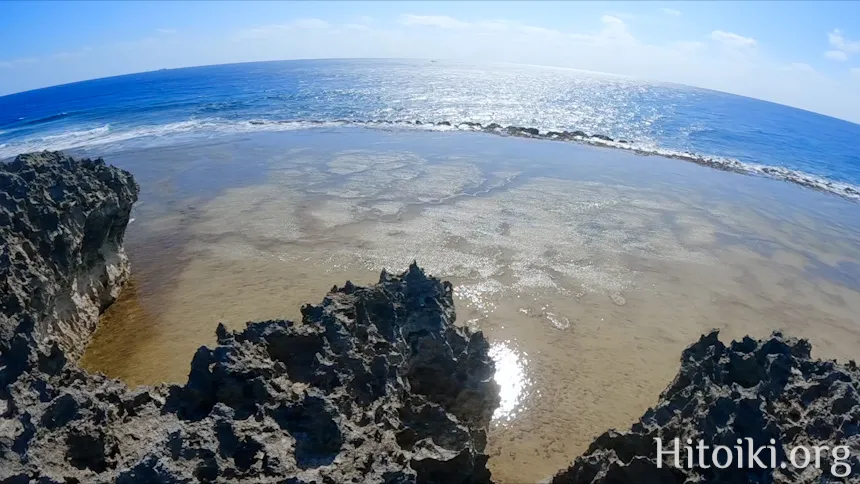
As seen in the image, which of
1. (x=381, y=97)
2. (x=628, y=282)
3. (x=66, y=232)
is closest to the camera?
(x=66, y=232)

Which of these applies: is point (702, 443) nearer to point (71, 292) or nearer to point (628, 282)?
point (628, 282)

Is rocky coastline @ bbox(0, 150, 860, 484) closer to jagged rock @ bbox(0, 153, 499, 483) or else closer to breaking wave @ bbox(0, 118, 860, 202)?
jagged rock @ bbox(0, 153, 499, 483)

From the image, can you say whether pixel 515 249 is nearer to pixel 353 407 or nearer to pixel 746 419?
pixel 746 419

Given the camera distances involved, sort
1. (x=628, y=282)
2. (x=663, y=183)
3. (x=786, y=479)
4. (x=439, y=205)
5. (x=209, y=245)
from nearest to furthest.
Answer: (x=786, y=479) → (x=628, y=282) → (x=209, y=245) → (x=439, y=205) → (x=663, y=183)

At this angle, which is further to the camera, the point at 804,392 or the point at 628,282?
the point at 628,282

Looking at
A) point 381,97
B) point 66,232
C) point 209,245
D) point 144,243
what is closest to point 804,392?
point 66,232

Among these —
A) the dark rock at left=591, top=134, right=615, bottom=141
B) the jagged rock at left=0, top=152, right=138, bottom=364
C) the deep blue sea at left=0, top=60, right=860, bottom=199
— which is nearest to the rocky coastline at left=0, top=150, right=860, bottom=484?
the jagged rock at left=0, top=152, right=138, bottom=364

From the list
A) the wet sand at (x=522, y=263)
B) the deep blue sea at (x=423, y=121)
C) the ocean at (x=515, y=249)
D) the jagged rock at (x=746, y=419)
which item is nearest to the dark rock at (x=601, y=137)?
the deep blue sea at (x=423, y=121)
